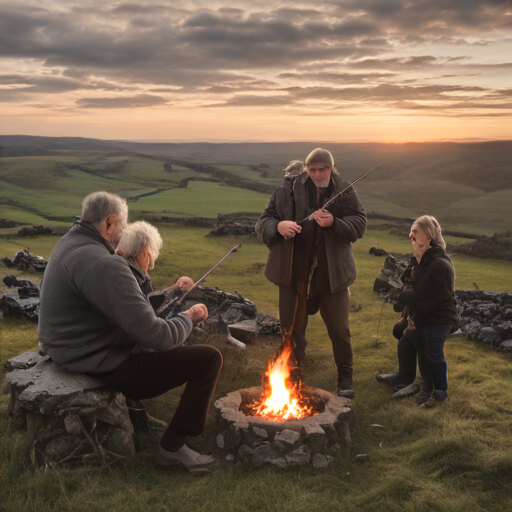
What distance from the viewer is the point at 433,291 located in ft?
17.6

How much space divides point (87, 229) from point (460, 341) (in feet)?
23.0

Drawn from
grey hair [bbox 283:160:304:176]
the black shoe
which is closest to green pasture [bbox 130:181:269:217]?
grey hair [bbox 283:160:304:176]

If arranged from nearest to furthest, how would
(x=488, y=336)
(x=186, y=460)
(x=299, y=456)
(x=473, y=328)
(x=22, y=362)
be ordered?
(x=186, y=460) < (x=299, y=456) < (x=22, y=362) < (x=488, y=336) < (x=473, y=328)

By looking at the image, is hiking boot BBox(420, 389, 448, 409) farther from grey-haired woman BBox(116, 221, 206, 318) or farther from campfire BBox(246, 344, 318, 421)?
grey-haired woman BBox(116, 221, 206, 318)

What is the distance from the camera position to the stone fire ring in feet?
13.8

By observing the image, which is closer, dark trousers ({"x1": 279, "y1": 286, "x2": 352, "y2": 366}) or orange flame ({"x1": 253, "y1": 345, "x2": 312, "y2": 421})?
orange flame ({"x1": 253, "y1": 345, "x2": 312, "y2": 421})

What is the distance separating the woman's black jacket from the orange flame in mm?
1654

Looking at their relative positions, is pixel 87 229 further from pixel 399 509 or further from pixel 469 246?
pixel 469 246

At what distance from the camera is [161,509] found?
3471 millimetres

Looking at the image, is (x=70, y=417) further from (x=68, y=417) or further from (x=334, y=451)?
(x=334, y=451)

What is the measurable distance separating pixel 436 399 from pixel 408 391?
1.48 ft

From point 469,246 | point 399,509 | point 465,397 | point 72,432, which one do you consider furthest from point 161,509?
point 469,246

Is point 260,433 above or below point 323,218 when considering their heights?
below

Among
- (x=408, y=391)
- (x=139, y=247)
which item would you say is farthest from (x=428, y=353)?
(x=139, y=247)
